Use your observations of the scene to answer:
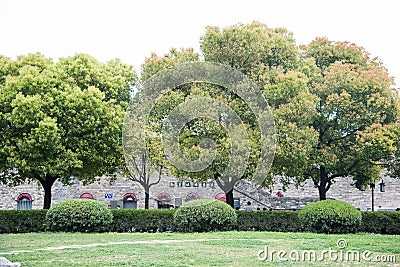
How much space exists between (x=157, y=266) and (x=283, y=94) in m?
13.8

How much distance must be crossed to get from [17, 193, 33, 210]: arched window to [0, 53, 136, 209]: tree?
1114 cm

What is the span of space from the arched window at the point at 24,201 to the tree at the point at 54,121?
11136 mm

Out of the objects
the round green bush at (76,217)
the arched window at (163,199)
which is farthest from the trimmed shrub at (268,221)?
the arched window at (163,199)

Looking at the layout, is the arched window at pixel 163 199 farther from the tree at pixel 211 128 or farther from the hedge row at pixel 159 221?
the hedge row at pixel 159 221

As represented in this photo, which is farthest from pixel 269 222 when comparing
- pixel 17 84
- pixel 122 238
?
pixel 17 84

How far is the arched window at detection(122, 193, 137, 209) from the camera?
3472cm

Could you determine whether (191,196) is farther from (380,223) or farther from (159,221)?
(380,223)

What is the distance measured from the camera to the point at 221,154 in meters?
22.3

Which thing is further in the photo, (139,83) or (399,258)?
(139,83)

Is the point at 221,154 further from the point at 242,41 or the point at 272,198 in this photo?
the point at 272,198

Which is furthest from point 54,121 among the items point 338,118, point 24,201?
point 24,201
